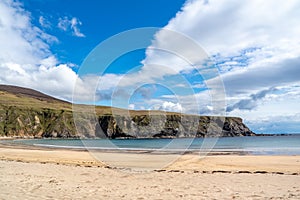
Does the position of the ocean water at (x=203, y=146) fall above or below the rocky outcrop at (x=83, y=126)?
below

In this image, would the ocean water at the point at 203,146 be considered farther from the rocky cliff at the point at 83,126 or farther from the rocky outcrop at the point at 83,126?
the rocky outcrop at the point at 83,126

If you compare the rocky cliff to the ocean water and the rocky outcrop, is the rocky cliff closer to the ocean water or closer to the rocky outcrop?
the rocky outcrop

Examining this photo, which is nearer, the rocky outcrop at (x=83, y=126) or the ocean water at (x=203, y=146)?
the ocean water at (x=203, y=146)

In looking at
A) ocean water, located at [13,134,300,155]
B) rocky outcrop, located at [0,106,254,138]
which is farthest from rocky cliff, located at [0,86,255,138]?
ocean water, located at [13,134,300,155]

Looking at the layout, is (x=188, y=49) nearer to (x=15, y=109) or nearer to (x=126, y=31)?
(x=126, y=31)

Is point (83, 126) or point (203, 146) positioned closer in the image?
point (203, 146)

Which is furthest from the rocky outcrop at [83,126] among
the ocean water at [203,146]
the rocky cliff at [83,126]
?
the ocean water at [203,146]

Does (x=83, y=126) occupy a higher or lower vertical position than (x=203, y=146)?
higher

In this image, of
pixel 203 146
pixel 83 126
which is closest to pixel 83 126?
pixel 83 126

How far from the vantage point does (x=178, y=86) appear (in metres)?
16.2

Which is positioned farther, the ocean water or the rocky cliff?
the rocky cliff

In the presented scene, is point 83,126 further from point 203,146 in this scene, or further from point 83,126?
point 203,146

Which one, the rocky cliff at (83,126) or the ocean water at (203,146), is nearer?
the ocean water at (203,146)

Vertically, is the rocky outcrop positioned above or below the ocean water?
above
